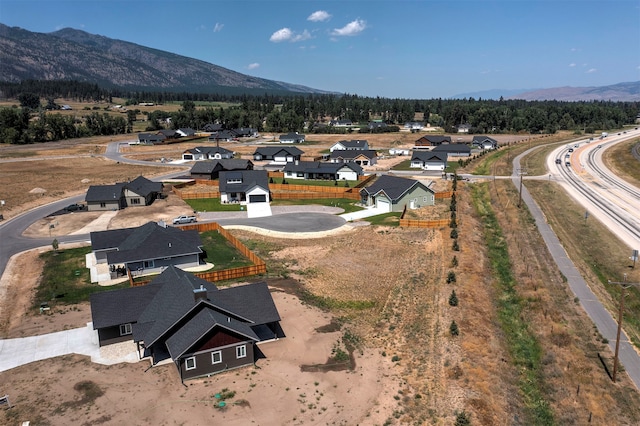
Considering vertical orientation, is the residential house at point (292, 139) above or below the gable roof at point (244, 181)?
above

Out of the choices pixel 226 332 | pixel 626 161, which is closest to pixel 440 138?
pixel 626 161

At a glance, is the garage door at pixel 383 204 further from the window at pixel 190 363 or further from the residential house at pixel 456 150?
the residential house at pixel 456 150

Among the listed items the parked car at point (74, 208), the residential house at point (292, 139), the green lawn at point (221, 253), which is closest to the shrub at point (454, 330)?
the green lawn at point (221, 253)

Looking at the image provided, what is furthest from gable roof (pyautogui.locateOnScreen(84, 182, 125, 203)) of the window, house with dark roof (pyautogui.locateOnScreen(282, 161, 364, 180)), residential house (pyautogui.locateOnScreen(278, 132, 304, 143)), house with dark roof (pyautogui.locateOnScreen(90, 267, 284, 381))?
residential house (pyautogui.locateOnScreen(278, 132, 304, 143))

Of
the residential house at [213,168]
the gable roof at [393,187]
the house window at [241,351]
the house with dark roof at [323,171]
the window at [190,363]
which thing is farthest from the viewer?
the house with dark roof at [323,171]

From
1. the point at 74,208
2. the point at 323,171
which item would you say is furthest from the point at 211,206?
the point at 323,171

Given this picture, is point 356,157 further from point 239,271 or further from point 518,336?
point 518,336

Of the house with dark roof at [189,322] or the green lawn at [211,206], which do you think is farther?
the green lawn at [211,206]

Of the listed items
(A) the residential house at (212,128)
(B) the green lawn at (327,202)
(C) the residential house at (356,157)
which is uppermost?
(A) the residential house at (212,128)

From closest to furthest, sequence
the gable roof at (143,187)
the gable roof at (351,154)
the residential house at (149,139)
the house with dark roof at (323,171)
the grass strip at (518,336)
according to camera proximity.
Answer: the grass strip at (518,336) < the gable roof at (143,187) < the house with dark roof at (323,171) < the gable roof at (351,154) < the residential house at (149,139)
